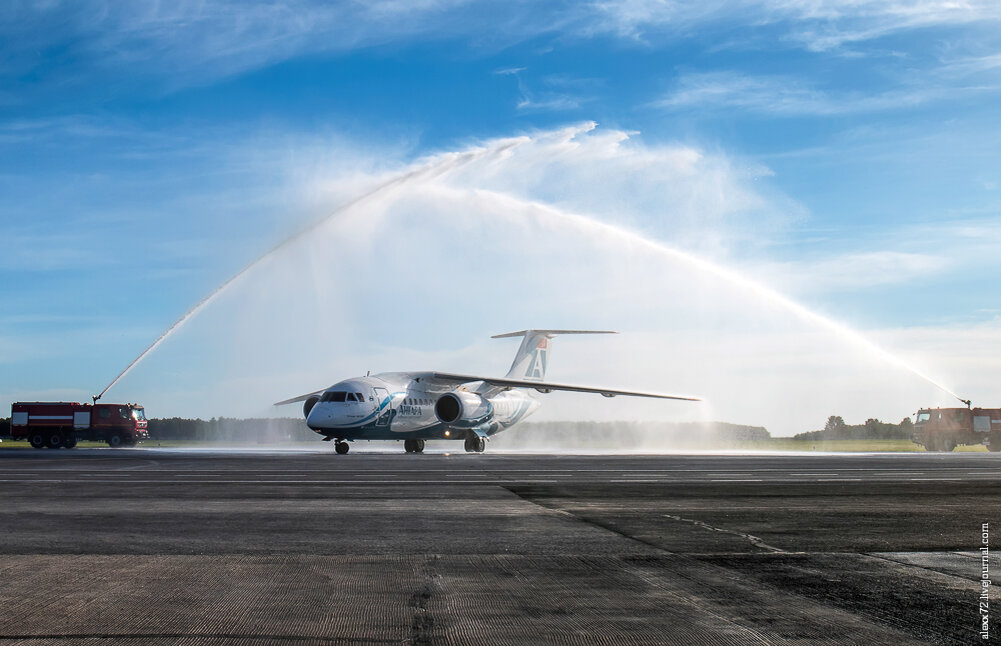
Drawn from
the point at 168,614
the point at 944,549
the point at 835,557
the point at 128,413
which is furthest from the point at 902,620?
the point at 128,413

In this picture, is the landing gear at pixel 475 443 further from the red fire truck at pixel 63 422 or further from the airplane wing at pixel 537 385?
the red fire truck at pixel 63 422

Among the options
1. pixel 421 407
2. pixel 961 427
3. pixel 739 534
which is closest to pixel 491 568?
pixel 739 534

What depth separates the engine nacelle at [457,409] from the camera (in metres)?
43.0

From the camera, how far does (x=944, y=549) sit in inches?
351

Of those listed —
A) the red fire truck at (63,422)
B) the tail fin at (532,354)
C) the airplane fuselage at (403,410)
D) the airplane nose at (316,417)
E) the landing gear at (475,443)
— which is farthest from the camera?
the tail fin at (532,354)

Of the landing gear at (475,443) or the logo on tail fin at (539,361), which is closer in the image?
the landing gear at (475,443)

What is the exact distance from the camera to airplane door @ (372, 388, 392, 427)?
127 feet

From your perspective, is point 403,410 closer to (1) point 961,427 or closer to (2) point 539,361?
(2) point 539,361

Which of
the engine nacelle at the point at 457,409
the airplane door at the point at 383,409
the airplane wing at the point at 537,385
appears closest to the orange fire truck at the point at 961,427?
the airplane wing at the point at 537,385

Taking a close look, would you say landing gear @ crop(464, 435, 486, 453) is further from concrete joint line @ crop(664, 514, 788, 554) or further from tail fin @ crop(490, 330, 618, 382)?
concrete joint line @ crop(664, 514, 788, 554)

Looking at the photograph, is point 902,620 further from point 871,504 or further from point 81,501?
point 81,501

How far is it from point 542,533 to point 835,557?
3250mm

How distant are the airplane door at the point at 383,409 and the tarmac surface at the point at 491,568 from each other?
23438mm

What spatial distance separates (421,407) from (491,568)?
3511 cm
